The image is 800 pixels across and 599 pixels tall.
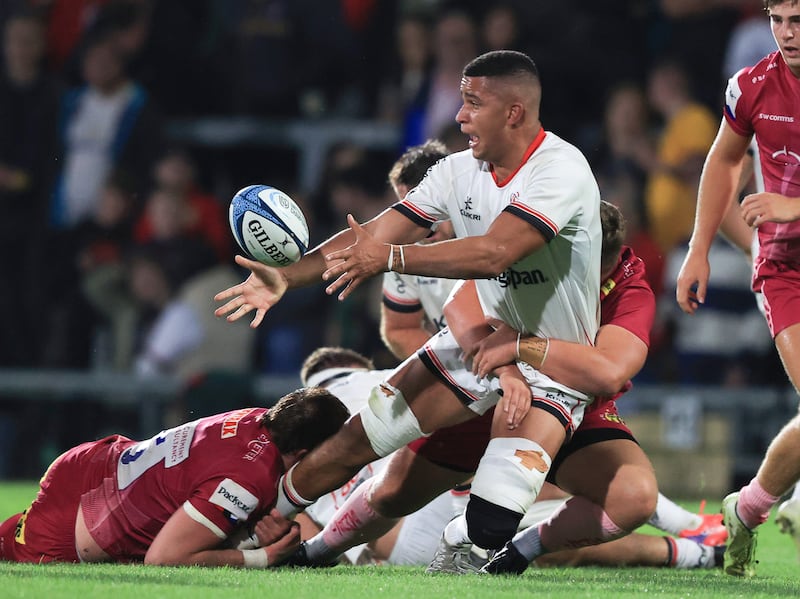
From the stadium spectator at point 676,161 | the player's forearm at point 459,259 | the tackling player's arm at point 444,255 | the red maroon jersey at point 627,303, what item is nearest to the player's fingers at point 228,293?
the tackling player's arm at point 444,255

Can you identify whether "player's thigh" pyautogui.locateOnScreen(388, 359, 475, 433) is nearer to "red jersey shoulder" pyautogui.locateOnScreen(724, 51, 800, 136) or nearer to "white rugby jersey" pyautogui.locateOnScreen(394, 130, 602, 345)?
"white rugby jersey" pyautogui.locateOnScreen(394, 130, 602, 345)

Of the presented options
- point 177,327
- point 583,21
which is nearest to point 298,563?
point 177,327

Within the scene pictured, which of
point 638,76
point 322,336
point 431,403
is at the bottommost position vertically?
point 322,336

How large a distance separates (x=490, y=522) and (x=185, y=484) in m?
1.23

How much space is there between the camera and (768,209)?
18.4 feet

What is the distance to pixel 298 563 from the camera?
246 inches

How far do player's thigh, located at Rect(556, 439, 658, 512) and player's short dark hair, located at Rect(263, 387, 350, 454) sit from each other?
3.30 feet

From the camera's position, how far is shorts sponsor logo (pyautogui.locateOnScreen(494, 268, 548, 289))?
5.80 metres

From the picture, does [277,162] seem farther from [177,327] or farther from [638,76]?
[638,76]

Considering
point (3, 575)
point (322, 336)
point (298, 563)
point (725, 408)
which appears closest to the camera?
point (3, 575)

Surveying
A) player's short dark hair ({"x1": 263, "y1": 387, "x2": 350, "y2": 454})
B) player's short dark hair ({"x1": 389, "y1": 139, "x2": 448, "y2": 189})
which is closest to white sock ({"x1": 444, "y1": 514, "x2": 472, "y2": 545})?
player's short dark hair ({"x1": 263, "y1": 387, "x2": 350, "y2": 454})

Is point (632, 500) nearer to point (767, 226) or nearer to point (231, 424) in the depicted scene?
point (767, 226)

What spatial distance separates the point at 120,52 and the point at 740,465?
6.51 m

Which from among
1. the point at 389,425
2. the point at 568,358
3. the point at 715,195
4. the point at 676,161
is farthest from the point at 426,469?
the point at 676,161
